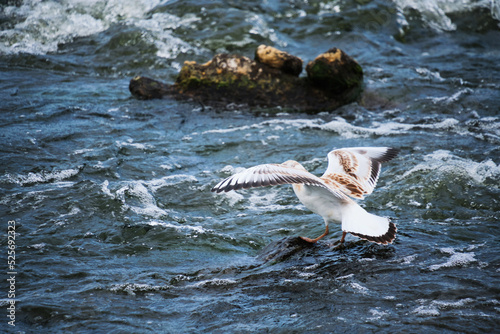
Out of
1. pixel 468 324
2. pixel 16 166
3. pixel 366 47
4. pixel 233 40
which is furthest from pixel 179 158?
pixel 366 47

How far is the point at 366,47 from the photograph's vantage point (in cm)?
1366

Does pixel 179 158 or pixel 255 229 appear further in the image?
pixel 179 158

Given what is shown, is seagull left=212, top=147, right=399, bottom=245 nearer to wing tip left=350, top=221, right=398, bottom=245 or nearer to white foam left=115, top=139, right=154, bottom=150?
wing tip left=350, top=221, right=398, bottom=245

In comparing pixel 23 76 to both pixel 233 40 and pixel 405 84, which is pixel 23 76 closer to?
pixel 233 40

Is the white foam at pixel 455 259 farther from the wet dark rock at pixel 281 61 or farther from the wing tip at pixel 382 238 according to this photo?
the wet dark rock at pixel 281 61

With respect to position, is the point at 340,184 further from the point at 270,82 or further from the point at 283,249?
the point at 270,82

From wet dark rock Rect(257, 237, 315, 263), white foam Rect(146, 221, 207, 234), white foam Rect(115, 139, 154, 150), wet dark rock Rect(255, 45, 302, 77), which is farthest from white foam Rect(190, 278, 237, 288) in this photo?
wet dark rock Rect(255, 45, 302, 77)

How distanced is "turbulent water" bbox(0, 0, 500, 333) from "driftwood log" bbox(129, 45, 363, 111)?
1.16 ft

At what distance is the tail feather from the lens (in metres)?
4.53

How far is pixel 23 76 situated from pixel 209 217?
23.8 feet

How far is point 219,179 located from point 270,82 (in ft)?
10.9

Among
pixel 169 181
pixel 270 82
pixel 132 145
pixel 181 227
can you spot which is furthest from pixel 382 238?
pixel 270 82

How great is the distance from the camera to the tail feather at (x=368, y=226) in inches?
178

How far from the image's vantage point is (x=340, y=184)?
5.34m
